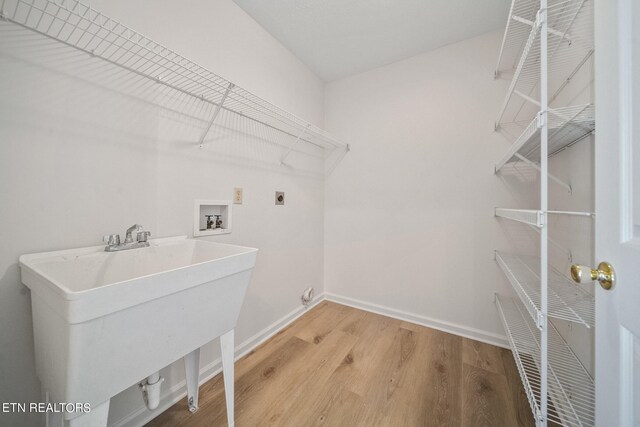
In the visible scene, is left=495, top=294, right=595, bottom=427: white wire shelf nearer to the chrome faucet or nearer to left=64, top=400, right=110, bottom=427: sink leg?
left=64, top=400, right=110, bottom=427: sink leg

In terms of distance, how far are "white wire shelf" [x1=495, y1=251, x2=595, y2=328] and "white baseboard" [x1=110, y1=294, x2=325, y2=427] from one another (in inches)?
63.1

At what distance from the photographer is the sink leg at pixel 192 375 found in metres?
1.09

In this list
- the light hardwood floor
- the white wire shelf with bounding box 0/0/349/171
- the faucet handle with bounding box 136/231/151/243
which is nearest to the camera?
the white wire shelf with bounding box 0/0/349/171

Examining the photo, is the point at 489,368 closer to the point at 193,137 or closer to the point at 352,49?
the point at 193,137

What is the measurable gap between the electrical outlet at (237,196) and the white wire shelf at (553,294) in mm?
1584

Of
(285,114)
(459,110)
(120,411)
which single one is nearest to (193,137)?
(285,114)

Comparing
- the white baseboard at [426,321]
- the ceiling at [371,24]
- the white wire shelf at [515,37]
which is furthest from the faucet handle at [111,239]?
the white wire shelf at [515,37]

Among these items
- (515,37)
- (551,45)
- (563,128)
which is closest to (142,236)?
(563,128)

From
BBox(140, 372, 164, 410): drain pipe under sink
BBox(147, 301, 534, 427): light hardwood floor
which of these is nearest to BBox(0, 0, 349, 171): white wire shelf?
BBox(140, 372, 164, 410): drain pipe under sink

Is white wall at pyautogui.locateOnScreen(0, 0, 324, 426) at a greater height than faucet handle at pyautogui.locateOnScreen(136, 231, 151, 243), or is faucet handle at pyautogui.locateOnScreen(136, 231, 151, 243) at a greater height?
white wall at pyautogui.locateOnScreen(0, 0, 324, 426)

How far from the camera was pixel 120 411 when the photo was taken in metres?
1.01

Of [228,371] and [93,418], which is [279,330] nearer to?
[228,371]

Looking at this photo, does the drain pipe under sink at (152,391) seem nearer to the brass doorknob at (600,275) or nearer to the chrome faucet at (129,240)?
the chrome faucet at (129,240)

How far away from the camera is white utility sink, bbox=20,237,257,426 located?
572 millimetres
